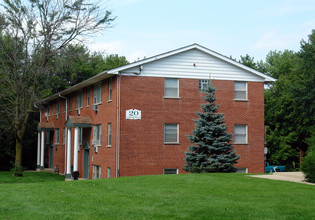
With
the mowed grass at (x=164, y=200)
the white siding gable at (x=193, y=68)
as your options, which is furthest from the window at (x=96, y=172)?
the mowed grass at (x=164, y=200)

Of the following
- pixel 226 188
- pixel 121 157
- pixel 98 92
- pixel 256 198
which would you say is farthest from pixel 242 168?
pixel 256 198

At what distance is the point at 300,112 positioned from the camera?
44.7 meters

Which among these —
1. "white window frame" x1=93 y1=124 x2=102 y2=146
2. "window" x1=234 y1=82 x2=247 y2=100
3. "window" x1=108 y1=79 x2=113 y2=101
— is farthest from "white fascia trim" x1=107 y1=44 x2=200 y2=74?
"white window frame" x1=93 y1=124 x2=102 y2=146

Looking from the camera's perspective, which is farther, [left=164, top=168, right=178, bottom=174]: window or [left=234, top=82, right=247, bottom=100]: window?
[left=234, top=82, right=247, bottom=100]: window

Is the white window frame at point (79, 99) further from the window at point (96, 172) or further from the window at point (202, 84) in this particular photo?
the window at point (202, 84)

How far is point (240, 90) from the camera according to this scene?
28734mm

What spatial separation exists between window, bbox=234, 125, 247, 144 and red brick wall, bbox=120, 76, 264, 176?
31 centimetres

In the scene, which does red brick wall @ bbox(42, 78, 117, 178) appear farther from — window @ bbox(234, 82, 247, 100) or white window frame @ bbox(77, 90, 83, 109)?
window @ bbox(234, 82, 247, 100)

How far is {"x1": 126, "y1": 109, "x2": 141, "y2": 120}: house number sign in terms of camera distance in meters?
26.3

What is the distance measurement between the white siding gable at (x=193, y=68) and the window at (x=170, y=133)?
304cm

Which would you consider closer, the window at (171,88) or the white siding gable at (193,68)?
the white siding gable at (193,68)

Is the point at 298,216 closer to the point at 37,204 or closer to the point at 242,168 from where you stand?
the point at 37,204

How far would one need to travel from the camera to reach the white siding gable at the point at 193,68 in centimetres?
2686

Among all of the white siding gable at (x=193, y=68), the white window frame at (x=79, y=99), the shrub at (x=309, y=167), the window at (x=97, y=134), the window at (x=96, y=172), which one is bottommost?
the window at (x=96, y=172)
